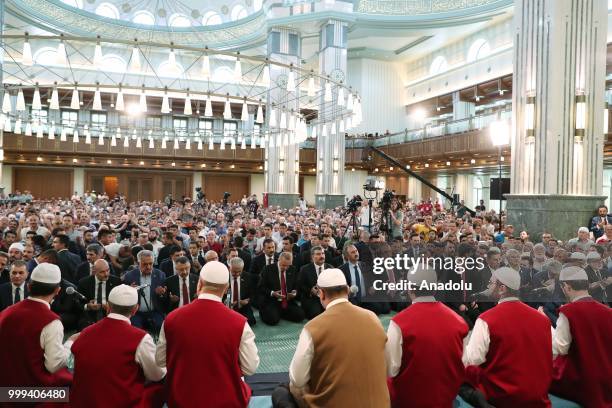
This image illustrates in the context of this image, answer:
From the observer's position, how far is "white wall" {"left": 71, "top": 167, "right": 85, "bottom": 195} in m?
28.4

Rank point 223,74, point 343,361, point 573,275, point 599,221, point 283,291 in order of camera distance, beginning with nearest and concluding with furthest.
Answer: point 343,361
point 573,275
point 283,291
point 599,221
point 223,74

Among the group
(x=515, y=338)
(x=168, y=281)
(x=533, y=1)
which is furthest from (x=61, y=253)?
(x=533, y=1)

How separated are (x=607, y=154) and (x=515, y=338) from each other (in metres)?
16.0

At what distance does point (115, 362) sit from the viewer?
9.21 ft

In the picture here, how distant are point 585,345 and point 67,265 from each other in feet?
20.0

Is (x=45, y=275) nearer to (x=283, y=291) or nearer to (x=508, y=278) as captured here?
(x=508, y=278)

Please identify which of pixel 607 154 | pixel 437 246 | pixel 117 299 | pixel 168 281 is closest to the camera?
pixel 117 299

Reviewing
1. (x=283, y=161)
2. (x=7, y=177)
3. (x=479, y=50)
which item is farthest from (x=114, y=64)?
(x=479, y=50)

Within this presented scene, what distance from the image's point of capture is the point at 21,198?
20.0 metres

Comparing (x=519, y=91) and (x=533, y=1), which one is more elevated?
(x=533, y=1)

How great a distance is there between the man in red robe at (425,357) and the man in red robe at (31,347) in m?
2.20

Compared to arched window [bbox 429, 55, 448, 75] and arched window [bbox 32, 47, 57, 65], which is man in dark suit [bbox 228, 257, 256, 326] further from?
arched window [bbox 32, 47, 57, 65]

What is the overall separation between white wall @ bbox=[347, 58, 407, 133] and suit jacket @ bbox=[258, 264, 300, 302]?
23.1 m

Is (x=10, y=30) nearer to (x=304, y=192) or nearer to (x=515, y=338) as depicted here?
(x=304, y=192)
